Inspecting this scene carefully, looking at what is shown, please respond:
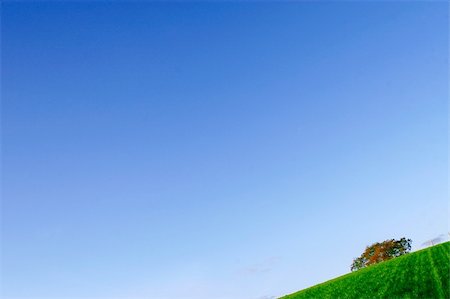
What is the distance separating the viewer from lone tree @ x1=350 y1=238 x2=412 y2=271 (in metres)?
129

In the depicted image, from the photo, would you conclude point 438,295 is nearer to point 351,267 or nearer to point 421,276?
point 421,276

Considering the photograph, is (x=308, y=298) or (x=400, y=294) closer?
(x=400, y=294)

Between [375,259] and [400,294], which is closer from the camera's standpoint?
[400,294]

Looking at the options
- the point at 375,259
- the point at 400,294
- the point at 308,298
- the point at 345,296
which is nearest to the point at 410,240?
the point at 375,259

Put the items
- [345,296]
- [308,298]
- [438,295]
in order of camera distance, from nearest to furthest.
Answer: [438,295] → [345,296] → [308,298]

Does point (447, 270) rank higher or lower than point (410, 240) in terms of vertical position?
lower

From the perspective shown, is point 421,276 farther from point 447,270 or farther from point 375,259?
point 375,259

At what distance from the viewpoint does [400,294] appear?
22984mm

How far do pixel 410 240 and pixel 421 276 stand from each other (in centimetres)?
12287

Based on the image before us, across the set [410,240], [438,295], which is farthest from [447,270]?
[410,240]

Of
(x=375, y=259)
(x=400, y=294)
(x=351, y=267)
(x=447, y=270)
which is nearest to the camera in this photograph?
(x=400, y=294)

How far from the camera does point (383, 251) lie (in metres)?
130

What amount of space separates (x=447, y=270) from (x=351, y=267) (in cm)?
12299

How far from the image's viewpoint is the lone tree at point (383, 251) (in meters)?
129
